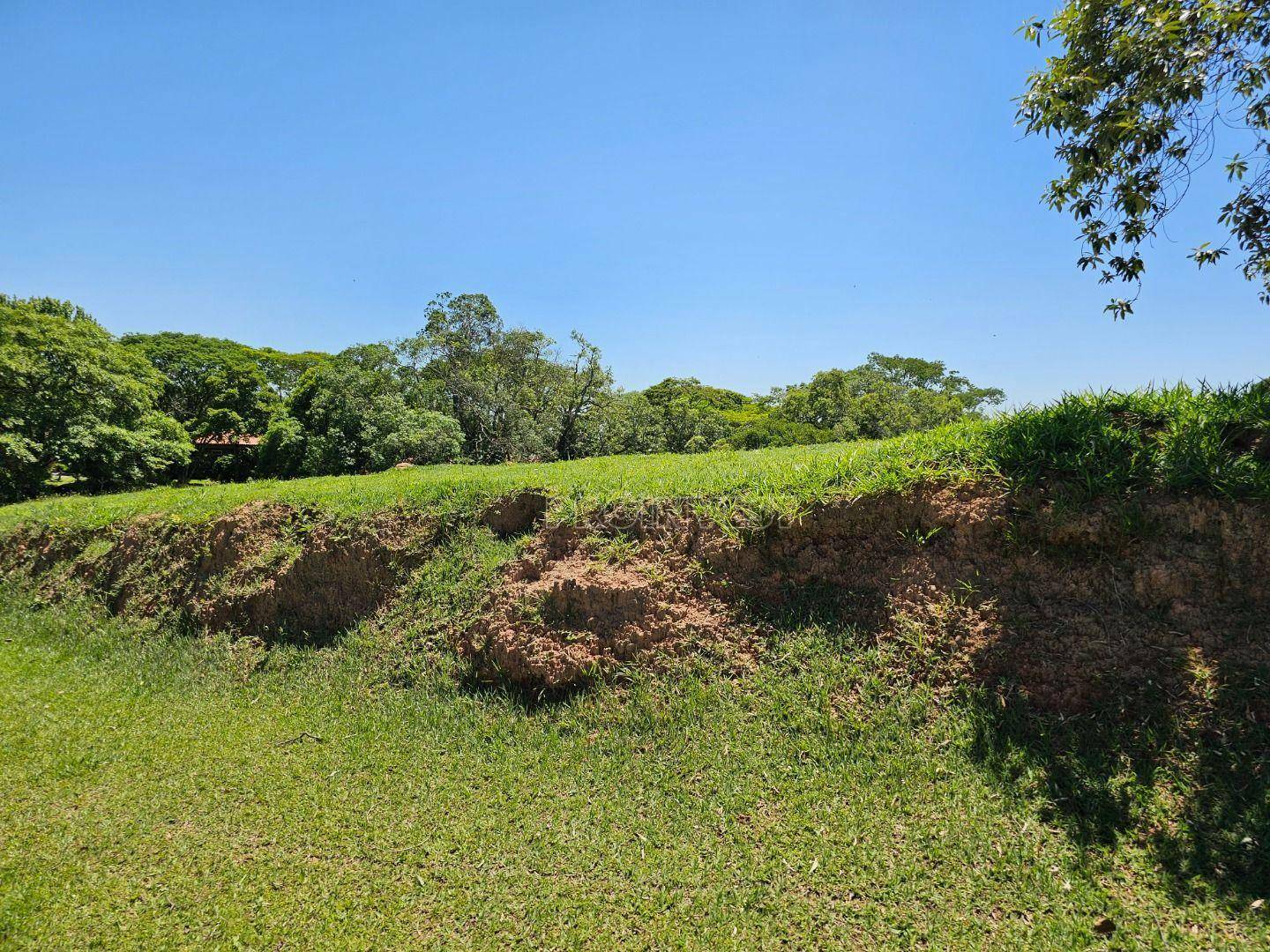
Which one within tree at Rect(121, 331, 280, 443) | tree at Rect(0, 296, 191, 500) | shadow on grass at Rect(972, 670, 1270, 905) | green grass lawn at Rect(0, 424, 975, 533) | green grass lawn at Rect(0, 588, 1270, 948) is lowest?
green grass lawn at Rect(0, 588, 1270, 948)

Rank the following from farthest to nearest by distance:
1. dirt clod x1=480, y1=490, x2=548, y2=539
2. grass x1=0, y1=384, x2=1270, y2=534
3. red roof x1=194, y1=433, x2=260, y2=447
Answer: red roof x1=194, y1=433, x2=260, y2=447 < dirt clod x1=480, y1=490, x2=548, y2=539 < grass x1=0, y1=384, x2=1270, y2=534

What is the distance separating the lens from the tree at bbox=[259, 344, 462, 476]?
20.7 metres

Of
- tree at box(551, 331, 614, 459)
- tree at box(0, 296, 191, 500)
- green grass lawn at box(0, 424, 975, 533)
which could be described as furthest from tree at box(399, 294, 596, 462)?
green grass lawn at box(0, 424, 975, 533)

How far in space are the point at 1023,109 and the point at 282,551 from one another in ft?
28.3

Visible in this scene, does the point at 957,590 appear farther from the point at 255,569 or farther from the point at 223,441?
the point at 223,441

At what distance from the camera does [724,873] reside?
121 inches

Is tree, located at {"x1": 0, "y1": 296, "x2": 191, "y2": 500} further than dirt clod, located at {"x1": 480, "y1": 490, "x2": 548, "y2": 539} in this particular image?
Yes

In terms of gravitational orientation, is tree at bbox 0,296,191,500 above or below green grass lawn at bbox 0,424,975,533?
above

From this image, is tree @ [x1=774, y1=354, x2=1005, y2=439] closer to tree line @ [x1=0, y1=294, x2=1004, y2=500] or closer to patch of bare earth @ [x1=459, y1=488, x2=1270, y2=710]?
tree line @ [x1=0, y1=294, x2=1004, y2=500]

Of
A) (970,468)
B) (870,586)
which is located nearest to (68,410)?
(870,586)

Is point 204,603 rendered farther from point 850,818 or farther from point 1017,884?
point 1017,884

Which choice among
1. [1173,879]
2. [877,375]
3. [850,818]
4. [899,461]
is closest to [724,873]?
[850,818]

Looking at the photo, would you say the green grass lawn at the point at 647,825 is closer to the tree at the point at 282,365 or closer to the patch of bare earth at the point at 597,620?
the patch of bare earth at the point at 597,620

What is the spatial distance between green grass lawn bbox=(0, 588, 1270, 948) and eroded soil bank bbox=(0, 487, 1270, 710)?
1.02 ft
